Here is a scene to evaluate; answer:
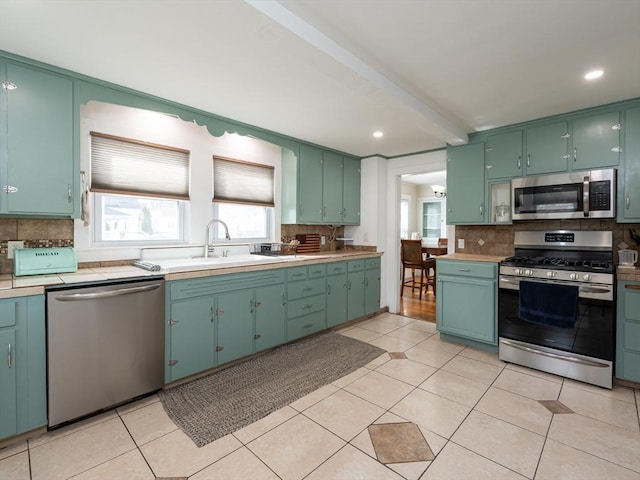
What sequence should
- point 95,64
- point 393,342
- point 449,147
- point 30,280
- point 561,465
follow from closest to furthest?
point 561,465 → point 30,280 → point 95,64 → point 393,342 → point 449,147

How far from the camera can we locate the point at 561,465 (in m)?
1.66

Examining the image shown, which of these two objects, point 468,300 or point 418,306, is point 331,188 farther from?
point 418,306

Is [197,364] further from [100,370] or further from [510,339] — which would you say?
[510,339]

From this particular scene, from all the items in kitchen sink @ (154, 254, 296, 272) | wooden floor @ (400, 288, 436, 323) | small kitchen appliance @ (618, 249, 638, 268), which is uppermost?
small kitchen appliance @ (618, 249, 638, 268)

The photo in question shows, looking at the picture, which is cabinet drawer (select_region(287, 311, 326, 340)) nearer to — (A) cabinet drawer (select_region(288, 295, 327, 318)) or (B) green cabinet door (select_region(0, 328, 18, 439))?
(A) cabinet drawer (select_region(288, 295, 327, 318))

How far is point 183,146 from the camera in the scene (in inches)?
120

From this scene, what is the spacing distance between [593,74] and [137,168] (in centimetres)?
364

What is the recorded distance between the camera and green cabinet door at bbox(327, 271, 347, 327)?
3.70 m

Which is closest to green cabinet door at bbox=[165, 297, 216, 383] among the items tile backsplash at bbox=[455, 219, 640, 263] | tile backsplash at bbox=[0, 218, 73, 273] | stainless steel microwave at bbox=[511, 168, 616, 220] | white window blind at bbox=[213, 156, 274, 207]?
tile backsplash at bbox=[0, 218, 73, 273]

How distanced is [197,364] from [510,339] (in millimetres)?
2815

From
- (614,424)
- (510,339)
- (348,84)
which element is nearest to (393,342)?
(510,339)

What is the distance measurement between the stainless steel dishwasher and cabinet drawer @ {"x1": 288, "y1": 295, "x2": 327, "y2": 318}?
4.28 ft

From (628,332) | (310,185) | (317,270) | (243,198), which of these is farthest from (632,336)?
(243,198)

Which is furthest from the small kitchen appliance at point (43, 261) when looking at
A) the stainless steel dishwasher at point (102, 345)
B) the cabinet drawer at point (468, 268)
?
the cabinet drawer at point (468, 268)
